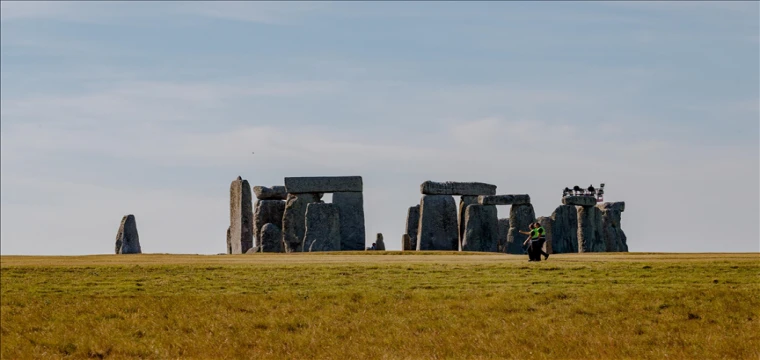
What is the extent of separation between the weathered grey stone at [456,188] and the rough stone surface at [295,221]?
4.30 metres

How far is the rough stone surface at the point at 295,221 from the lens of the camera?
47.2 metres

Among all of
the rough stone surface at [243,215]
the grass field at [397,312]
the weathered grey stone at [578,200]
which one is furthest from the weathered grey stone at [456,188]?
the grass field at [397,312]

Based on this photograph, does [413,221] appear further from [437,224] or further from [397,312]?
[397,312]

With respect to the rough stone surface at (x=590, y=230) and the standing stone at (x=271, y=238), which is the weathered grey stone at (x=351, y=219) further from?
the rough stone surface at (x=590, y=230)

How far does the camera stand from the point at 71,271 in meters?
31.6

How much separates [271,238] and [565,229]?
11181 millimetres

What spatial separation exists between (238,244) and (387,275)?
22402 millimetres

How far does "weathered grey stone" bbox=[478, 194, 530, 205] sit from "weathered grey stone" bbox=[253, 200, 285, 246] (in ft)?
25.8

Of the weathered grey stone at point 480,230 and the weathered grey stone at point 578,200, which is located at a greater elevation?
the weathered grey stone at point 578,200

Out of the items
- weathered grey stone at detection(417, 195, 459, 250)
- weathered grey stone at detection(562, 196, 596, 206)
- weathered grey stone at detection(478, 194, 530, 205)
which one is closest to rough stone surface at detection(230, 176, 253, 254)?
weathered grey stone at detection(417, 195, 459, 250)

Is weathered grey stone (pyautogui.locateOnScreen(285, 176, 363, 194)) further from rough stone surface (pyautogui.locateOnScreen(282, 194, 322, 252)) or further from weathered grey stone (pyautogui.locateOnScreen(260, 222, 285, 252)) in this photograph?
weathered grey stone (pyautogui.locateOnScreen(260, 222, 285, 252))

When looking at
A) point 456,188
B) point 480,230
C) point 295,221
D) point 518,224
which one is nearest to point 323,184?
point 295,221

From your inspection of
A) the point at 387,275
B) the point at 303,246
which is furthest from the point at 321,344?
the point at 303,246

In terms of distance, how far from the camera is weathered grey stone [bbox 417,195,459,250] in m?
45.8
